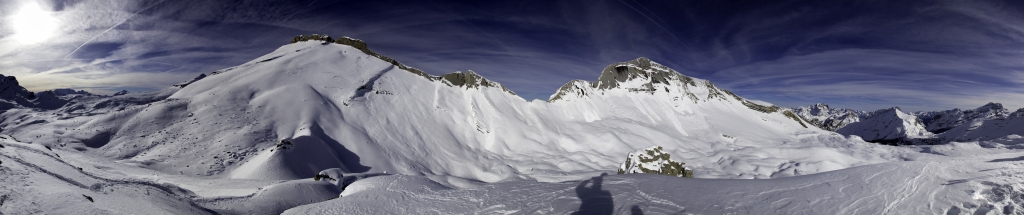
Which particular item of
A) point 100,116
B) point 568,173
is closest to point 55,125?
point 100,116

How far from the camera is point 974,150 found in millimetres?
61938

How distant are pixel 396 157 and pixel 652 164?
76.0 feet

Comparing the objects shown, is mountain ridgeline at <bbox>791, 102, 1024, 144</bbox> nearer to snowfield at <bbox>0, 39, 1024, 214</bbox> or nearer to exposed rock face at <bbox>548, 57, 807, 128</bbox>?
exposed rock face at <bbox>548, 57, 807, 128</bbox>

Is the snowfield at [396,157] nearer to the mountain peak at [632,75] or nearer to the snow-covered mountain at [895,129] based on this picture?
the mountain peak at [632,75]

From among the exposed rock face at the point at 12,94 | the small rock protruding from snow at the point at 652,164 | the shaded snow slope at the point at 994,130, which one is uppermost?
the shaded snow slope at the point at 994,130

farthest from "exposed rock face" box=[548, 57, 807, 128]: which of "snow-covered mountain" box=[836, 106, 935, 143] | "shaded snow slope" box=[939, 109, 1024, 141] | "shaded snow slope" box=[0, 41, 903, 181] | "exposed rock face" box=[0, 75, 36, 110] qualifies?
"snow-covered mountain" box=[836, 106, 935, 143]

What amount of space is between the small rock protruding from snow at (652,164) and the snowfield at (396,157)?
340 inches

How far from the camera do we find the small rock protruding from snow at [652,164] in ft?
83.9

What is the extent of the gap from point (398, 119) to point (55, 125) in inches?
966

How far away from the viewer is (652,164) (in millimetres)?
26000

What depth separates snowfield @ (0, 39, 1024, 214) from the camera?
7.07 metres

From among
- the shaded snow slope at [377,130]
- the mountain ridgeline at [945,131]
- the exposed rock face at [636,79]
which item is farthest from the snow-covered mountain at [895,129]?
the shaded snow slope at [377,130]

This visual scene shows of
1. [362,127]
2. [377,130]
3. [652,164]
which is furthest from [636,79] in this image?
[362,127]

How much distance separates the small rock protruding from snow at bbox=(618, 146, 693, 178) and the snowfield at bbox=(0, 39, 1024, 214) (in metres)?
8.65
